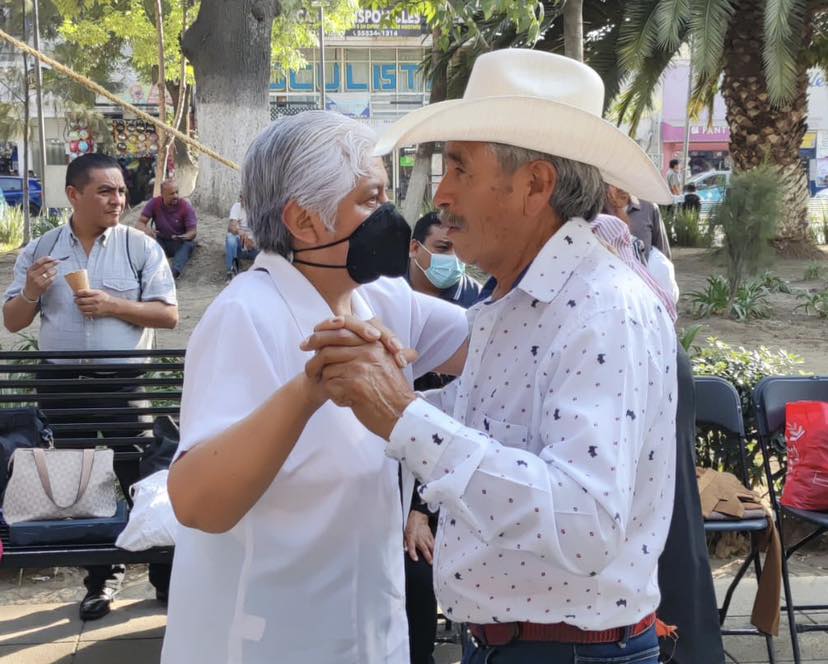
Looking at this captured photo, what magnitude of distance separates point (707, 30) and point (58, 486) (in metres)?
11.5

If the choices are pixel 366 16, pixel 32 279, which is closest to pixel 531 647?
pixel 32 279

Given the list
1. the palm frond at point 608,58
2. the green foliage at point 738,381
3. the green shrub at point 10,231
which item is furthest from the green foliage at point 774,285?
the green shrub at point 10,231

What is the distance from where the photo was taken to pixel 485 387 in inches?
66.5

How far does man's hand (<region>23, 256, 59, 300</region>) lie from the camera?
4281mm

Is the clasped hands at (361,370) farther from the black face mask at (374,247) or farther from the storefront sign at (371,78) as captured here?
the storefront sign at (371,78)

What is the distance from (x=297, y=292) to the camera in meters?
1.97

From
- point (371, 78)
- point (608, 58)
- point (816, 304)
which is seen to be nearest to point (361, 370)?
point (816, 304)

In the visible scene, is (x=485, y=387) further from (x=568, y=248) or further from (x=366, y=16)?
(x=366, y=16)

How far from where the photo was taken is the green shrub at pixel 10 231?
17.8m

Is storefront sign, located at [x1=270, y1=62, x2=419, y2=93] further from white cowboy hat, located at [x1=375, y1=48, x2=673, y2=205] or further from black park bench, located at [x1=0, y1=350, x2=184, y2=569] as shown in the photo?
white cowboy hat, located at [x1=375, y1=48, x2=673, y2=205]

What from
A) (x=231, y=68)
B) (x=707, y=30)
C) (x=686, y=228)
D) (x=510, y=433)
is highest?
(x=707, y=30)

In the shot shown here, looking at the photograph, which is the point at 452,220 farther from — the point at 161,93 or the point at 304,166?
the point at 161,93

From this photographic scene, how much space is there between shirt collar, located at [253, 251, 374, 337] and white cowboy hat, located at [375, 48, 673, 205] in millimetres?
328

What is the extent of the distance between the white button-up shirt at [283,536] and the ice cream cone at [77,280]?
2440 mm
